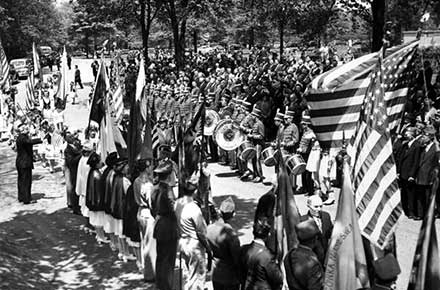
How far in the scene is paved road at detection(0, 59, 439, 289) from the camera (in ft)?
33.4

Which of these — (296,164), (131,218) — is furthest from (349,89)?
(296,164)

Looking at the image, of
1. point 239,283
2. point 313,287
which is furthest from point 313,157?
point 313,287

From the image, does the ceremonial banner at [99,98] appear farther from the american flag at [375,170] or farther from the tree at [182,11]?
the tree at [182,11]

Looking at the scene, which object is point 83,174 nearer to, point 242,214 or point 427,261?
point 242,214

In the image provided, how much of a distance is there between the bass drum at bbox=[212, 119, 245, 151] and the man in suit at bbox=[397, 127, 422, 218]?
15.0ft

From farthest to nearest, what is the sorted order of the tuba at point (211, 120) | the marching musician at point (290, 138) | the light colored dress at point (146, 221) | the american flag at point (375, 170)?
the tuba at point (211, 120) → the marching musician at point (290, 138) → the light colored dress at point (146, 221) → the american flag at point (375, 170)

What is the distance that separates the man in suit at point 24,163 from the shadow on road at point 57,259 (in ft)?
4.40

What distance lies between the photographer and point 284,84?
1875cm

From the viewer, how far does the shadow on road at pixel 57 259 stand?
1015 cm

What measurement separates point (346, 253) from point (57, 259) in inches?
265

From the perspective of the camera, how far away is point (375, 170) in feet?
23.2

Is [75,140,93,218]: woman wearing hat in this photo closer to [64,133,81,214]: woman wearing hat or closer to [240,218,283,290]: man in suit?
[64,133,81,214]: woman wearing hat

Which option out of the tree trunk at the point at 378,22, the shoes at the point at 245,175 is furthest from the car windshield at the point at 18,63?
the tree trunk at the point at 378,22

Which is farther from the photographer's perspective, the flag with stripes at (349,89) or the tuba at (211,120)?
the tuba at (211,120)
